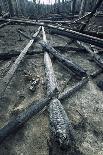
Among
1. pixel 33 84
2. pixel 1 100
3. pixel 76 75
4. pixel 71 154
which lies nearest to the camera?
pixel 71 154

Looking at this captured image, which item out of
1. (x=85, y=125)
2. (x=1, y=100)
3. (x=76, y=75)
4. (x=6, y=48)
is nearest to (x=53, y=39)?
(x=6, y=48)

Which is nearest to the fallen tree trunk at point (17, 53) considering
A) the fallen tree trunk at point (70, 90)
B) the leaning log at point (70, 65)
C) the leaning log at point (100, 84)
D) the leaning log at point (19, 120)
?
the leaning log at point (70, 65)

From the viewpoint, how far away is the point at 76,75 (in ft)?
16.8

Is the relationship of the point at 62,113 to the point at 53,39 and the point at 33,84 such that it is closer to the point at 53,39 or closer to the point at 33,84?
the point at 33,84

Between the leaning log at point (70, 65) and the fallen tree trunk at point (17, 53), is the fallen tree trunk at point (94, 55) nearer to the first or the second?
the fallen tree trunk at point (17, 53)

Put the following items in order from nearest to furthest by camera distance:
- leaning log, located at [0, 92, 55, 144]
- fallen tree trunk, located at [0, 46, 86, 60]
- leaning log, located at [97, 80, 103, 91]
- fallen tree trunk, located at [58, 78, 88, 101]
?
leaning log, located at [0, 92, 55, 144] → fallen tree trunk, located at [58, 78, 88, 101] → leaning log, located at [97, 80, 103, 91] → fallen tree trunk, located at [0, 46, 86, 60]

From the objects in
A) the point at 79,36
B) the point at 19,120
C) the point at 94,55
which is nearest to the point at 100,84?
the point at 94,55

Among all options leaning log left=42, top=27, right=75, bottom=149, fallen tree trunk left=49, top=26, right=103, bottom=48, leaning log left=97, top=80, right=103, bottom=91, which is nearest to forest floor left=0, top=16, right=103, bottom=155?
leaning log left=97, top=80, right=103, bottom=91

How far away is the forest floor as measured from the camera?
116 inches

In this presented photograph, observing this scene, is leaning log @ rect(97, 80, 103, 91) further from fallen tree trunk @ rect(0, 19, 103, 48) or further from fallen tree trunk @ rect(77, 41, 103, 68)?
fallen tree trunk @ rect(0, 19, 103, 48)

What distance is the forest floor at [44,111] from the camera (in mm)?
2957

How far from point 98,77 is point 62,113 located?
7.90ft

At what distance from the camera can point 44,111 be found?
3.60m

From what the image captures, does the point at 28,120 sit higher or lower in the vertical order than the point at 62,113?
lower
